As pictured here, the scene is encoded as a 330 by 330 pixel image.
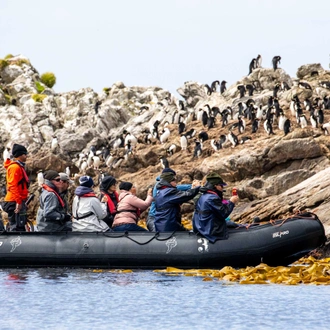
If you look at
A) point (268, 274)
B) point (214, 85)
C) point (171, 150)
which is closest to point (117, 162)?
point (171, 150)

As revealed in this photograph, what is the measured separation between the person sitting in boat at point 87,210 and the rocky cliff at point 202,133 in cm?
594

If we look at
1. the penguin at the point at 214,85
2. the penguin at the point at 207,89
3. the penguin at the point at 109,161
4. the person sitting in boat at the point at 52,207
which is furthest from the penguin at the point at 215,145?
the person sitting in boat at the point at 52,207

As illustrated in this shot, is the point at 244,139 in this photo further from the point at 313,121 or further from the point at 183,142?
the point at 183,142

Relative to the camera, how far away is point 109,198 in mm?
19641

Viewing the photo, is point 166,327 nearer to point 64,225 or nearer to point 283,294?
point 283,294

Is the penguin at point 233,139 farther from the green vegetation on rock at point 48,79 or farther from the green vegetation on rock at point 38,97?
the green vegetation on rock at point 48,79

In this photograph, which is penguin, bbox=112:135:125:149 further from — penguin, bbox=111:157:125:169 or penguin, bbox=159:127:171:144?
penguin, bbox=159:127:171:144

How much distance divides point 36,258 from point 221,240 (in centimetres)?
397

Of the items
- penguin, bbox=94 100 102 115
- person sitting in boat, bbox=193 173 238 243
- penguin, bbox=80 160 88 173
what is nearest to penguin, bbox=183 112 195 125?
penguin, bbox=80 160 88 173

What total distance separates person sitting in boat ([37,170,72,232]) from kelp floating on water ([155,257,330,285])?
8.34 ft

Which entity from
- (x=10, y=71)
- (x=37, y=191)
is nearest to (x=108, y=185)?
(x=37, y=191)

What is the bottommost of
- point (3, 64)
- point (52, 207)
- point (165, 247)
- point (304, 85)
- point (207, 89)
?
point (165, 247)

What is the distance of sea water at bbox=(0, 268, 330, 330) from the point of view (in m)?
13.4

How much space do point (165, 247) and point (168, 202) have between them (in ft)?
3.03
